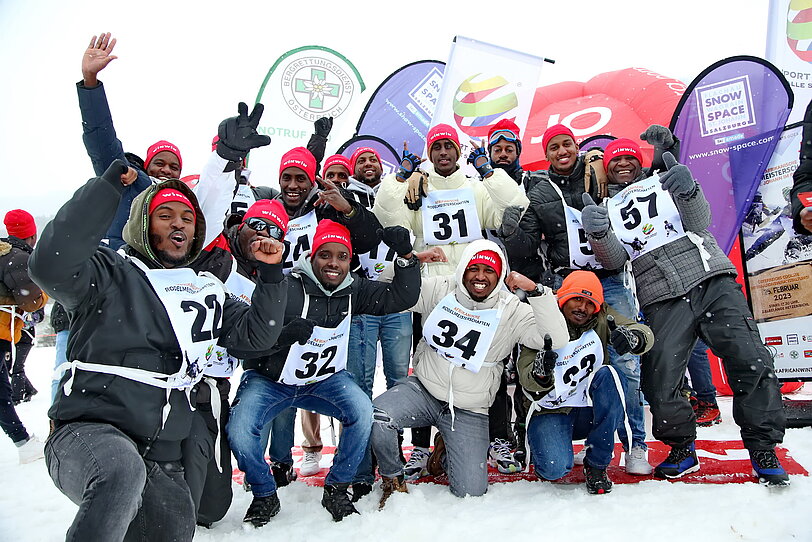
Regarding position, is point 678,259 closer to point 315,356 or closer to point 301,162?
point 315,356

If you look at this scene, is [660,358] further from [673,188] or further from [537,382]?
[673,188]

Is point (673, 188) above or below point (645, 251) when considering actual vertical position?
above

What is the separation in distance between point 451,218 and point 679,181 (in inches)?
61.6

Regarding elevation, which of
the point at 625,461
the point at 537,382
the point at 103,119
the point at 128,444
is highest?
the point at 103,119

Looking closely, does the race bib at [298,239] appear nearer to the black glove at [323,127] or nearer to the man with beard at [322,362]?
the man with beard at [322,362]

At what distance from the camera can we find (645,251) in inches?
148

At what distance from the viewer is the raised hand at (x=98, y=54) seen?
2.87 meters

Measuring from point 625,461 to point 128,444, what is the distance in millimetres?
3259

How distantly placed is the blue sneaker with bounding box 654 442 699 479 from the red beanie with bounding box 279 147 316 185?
3.21 m

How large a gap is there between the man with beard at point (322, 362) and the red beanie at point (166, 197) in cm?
103

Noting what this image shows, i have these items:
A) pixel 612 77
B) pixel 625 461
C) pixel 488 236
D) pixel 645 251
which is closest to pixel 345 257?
pixel 488 236

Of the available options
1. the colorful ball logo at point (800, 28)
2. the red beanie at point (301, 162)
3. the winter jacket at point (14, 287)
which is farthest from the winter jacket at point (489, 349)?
the colorful ball logo at point (800, 28)

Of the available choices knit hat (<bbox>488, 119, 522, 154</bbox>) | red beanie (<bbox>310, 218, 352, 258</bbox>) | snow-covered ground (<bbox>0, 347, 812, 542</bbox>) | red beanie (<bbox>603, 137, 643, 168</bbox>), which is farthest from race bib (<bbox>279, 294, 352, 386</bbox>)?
red beanie (<bbox>603, 137, 643, 168</bbox>)

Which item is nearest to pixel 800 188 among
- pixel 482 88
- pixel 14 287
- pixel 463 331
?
pixel 463 331
